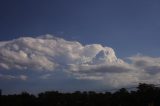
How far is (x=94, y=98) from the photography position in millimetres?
67312

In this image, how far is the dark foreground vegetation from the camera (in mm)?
59625

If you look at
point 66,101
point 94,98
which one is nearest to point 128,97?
point 94,98

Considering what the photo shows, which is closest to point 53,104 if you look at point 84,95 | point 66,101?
point 66,101

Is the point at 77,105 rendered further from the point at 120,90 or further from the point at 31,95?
the point at 31,95

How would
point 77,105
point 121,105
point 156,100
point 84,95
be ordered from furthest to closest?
point 84,95 < point 77,105 < point 121,105 < point 156,100

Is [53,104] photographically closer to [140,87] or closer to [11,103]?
[11,103]

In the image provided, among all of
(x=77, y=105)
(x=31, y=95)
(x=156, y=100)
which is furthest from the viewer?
(x=31, y=95)

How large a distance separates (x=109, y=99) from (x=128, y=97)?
12.5 feet

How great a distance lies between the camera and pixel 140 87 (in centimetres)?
6288

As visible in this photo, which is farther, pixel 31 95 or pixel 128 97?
pixel 31 95

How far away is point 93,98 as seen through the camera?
67.5 meters

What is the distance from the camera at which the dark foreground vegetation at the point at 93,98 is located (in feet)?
196

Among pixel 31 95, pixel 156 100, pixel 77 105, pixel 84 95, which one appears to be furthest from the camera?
pixel 31 95

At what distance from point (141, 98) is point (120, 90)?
26.8ft
